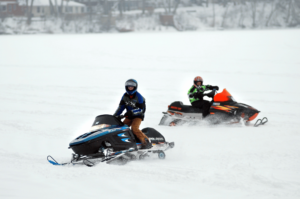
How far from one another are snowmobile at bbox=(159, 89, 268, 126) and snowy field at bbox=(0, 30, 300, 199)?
0.89ft

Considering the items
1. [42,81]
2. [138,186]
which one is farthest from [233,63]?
[138,186]

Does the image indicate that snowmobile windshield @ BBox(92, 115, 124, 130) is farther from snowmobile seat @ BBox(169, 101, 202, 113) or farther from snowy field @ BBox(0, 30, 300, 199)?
snowmobile seat @ BBox(169, 101, 202, 113)

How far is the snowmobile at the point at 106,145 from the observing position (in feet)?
18.6

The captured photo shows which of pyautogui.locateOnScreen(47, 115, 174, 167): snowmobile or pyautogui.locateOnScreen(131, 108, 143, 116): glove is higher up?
pyautogui.locateOnScreen(131, 108, 143, 116): glove

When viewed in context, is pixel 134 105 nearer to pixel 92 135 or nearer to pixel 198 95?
pixel 92 135

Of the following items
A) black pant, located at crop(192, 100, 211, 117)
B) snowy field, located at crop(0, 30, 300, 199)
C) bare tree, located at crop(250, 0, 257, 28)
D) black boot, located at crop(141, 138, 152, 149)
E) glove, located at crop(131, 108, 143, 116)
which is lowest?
snowy field, located at crop(0, 30, 300, 199)

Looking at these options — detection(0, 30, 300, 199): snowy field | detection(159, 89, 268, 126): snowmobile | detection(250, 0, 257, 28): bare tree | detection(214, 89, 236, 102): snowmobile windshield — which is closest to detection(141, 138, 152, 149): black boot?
detection(0, 30, 300, 199): snowy field

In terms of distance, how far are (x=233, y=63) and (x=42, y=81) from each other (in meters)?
11.4

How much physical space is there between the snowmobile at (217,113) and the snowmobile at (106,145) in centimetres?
270

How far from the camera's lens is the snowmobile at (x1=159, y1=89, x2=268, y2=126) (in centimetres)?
852

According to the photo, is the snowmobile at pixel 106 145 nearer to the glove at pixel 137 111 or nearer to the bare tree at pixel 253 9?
the glove at pixel 137 111

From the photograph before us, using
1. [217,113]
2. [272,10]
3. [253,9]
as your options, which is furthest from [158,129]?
[272,10]

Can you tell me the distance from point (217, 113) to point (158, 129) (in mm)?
1428

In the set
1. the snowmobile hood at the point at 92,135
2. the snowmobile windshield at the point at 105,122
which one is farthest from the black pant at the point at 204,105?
the snowmobile hood at the point at 92,135
